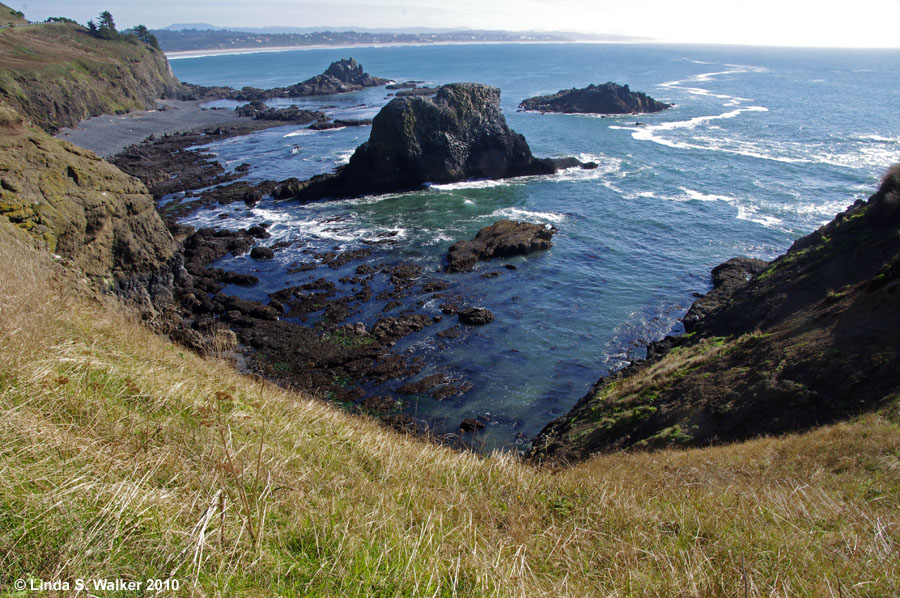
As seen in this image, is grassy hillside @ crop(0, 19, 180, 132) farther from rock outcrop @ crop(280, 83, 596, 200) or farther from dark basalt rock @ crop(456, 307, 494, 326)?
dark basalt rock @ crop(456, 307, 494, 326)

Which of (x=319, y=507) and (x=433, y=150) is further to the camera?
(x=433, y=150)

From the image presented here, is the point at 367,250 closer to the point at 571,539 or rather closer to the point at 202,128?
the point at 571,539

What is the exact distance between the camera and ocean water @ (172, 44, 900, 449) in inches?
858

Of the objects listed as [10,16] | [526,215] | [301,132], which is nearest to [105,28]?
[10,16]

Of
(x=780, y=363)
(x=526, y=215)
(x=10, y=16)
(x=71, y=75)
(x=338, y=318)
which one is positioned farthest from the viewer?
(x=10, y=16)

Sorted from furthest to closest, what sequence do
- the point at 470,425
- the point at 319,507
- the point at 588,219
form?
the point at 588,219, the point at 470,425, the point at 319,507

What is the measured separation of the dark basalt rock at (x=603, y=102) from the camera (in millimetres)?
86500

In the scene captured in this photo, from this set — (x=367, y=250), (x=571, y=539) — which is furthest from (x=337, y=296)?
(x=571, y=539)

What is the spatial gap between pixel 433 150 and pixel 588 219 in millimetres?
17948

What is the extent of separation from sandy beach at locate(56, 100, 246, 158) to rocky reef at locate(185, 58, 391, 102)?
67.2 ft

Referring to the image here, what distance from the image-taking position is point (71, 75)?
7156 centimetres
